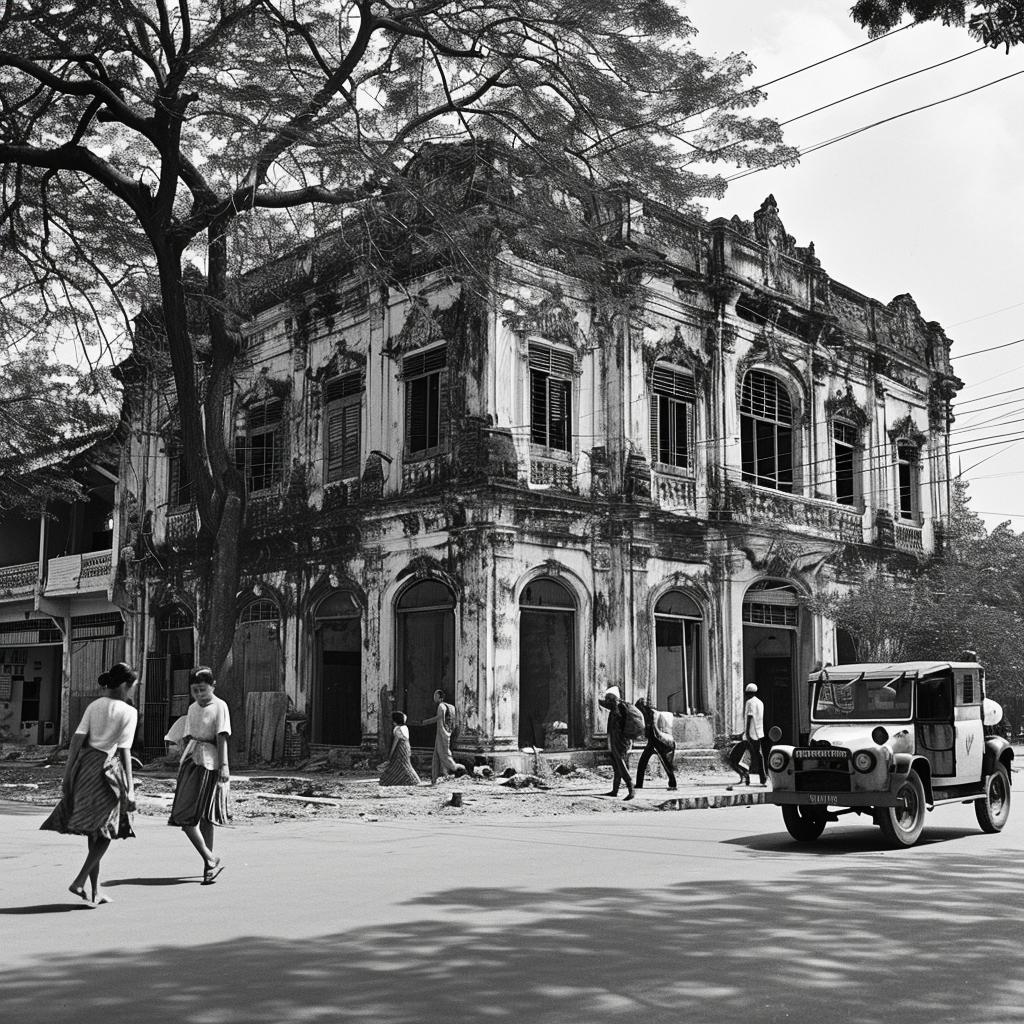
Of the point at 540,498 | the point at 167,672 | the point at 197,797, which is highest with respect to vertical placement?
the point at 540,498

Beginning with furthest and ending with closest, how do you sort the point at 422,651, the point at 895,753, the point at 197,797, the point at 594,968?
1. the point at 422,651
2. the point at 895,753
3. the point at 197,797
4. the point at 594,968

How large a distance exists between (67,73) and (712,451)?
14.0 metres

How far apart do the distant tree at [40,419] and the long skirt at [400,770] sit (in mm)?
8747

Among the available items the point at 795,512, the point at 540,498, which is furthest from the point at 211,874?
the point at 795,512

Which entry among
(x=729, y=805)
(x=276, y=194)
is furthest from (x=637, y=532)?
(x=276, y=194)

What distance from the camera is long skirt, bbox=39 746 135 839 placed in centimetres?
817

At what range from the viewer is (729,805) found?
1784 centimetres

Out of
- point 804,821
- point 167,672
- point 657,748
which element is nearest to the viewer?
point 804,821

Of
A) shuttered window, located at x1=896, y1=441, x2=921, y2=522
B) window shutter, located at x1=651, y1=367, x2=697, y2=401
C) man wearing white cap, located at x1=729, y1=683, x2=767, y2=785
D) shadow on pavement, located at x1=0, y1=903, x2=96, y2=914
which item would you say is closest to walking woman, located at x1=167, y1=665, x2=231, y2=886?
shadow on pavement, located at x1=0, y1=903, x2=96, y2=914

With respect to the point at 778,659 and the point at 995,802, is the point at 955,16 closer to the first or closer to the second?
the point at 995,802

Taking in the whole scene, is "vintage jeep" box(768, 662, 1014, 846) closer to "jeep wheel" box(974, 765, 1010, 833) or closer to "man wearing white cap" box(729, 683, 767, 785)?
"jeep wheel" box(974, 765, 1010, 833)

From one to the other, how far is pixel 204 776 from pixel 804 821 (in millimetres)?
6175

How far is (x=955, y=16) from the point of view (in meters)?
7.66

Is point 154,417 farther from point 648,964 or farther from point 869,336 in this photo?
point 648,964
